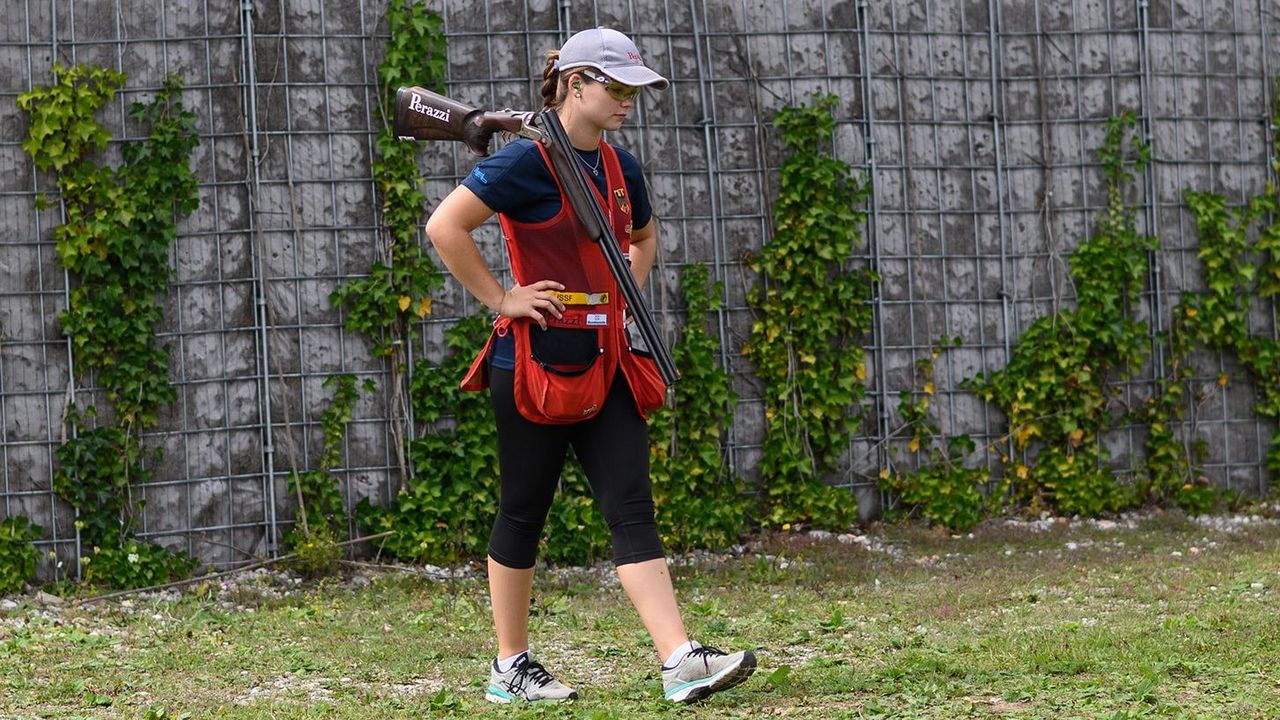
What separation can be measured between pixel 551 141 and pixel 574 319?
49 centimetres

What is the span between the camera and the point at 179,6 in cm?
643

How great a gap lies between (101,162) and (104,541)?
1.68m

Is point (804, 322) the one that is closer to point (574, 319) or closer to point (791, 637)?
point (791, 637)

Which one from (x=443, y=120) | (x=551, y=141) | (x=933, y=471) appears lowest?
(x=933, y=471)

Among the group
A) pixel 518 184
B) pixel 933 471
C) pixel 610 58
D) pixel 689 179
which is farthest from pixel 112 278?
pixel 933 471

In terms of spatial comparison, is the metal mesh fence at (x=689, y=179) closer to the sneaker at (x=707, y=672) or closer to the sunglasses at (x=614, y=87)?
the sunglasses at (x=614, y=87)

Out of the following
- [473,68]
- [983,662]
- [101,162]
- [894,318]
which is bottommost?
[983,662]

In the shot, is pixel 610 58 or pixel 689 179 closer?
pixel 610 58

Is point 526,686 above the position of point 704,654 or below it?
below

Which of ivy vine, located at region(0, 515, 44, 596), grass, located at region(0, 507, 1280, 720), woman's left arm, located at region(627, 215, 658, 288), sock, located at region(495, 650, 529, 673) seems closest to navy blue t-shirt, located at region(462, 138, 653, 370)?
woman's left arm, located at region(627, 215, 658, 288)

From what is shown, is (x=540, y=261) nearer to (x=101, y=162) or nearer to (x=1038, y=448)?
(x=101, y=162)

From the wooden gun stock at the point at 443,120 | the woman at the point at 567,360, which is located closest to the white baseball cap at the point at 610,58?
the woman at the point at 567,360

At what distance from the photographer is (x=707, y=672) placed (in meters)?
3.75

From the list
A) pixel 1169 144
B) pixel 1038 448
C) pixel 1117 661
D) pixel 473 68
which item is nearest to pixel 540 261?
pixel 1117 661
